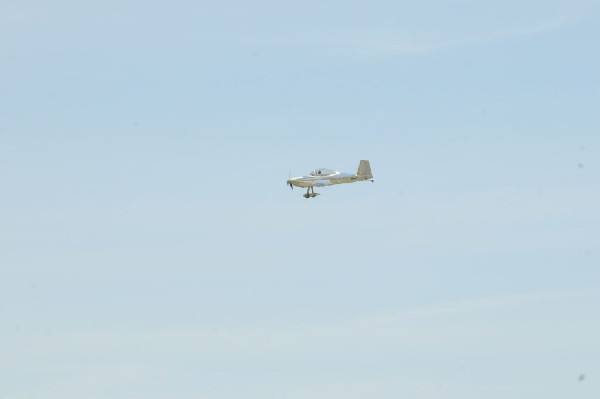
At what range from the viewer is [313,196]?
646 feet
